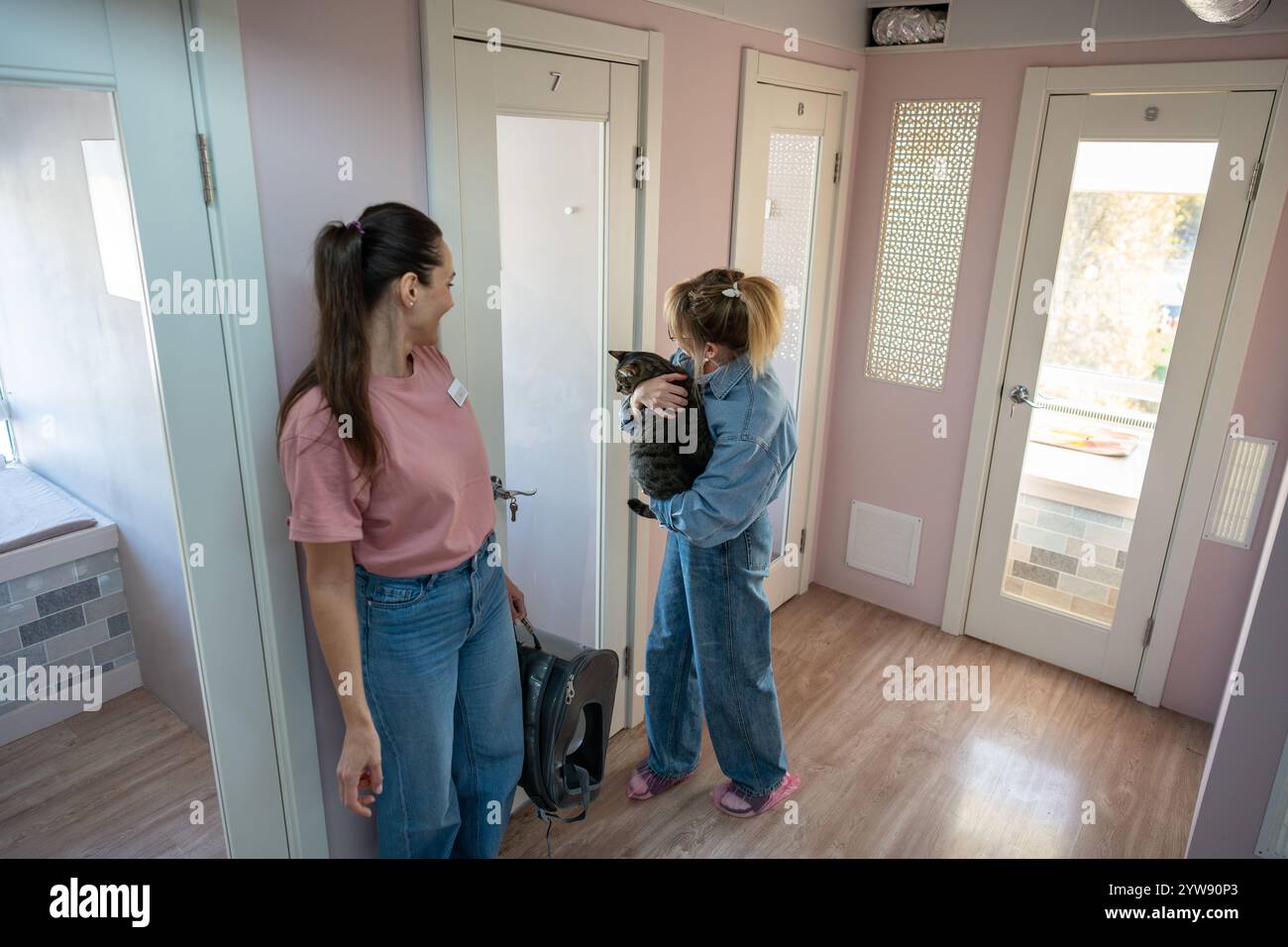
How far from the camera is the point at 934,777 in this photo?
2.81 meters

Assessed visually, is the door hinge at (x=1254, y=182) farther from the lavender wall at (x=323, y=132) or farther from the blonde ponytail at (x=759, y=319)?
the lavender wall at (x=323, y=132)

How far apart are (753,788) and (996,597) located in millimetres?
1508

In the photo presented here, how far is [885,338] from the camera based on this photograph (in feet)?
→ 11.8

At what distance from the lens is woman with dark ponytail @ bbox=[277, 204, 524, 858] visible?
5.06 feet

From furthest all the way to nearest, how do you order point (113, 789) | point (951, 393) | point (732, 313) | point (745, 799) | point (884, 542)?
point (884, 542) → point (951, 393) → point (745, 799) → point (732, 313) → point (113, 789)

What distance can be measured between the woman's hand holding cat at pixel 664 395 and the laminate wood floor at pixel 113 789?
49.7 inches

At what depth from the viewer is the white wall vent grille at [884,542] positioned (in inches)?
146

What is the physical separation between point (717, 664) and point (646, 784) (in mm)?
539

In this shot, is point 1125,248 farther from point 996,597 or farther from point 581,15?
point 581,15

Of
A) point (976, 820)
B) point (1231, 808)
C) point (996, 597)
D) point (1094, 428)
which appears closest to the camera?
point (1231, 808)

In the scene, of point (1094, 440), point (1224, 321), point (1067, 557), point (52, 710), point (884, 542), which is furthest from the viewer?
point (884, 542)

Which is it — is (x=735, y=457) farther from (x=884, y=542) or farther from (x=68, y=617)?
(x=884, y=542)

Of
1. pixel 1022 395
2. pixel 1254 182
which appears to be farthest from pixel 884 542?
pixel 1254 182

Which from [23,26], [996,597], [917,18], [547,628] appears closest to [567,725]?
[547,628]
